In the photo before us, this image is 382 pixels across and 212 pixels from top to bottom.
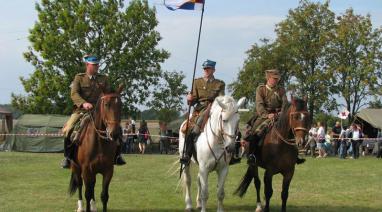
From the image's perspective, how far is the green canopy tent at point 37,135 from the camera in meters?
35.7

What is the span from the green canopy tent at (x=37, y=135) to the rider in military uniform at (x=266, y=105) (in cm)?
2427

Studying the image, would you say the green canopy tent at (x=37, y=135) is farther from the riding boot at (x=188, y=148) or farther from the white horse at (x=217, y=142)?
the white horse at (x=217, y=142)

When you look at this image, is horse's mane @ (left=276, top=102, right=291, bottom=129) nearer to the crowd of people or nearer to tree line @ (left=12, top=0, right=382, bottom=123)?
the crowd of people

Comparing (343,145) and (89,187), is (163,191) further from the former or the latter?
(343,145)

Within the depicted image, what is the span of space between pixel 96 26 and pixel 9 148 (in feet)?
53.3

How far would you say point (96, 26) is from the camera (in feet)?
164

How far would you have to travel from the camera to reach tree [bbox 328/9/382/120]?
52562mm

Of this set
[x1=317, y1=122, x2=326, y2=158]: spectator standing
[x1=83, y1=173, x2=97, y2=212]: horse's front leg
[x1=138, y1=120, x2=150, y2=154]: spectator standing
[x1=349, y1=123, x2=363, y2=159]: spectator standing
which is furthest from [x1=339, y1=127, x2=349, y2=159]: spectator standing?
[x1=83, y1=173, x2=97, y2=212]: horse's front leg

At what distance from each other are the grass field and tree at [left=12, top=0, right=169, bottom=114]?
89.3 ft

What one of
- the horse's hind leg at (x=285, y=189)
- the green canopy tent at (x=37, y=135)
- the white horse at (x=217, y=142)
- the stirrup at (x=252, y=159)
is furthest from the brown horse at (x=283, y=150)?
the green canopy tent at (x=37, y=135)

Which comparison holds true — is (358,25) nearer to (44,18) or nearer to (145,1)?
(145,1)

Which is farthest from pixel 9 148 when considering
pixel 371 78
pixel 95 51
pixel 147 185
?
pixel 371 78

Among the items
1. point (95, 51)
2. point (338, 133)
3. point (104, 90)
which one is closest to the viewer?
point (104, 90)

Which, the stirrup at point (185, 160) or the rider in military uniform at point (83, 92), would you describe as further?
the stirrup at point (185, 160)
